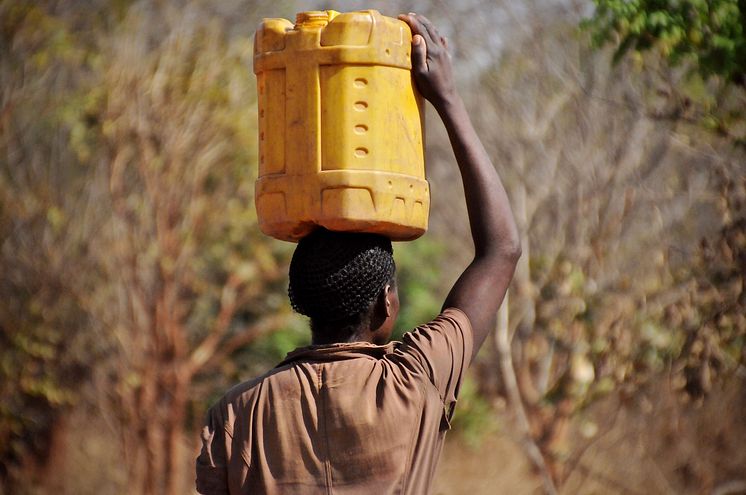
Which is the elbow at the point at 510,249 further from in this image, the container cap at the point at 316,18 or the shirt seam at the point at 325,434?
the container cap at the point at 316,18

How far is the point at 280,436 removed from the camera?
2.46 metres

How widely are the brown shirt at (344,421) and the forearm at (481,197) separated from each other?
0.63 ft

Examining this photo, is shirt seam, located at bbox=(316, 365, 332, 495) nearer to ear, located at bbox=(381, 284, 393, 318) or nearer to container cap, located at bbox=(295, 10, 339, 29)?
ear, located at bbox=(381, 284, 393, 318)

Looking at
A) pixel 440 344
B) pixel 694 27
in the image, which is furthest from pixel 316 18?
pixel 694 27

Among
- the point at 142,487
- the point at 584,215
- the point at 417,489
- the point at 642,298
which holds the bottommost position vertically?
the point at 142,487

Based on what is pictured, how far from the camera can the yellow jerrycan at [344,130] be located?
256 centimetres

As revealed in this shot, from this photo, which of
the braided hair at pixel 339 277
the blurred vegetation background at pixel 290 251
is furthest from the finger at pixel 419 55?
the blurred vegetation background at pixel 290 251

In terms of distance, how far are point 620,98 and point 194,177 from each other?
414cm

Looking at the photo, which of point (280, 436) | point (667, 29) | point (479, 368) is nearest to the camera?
point (280, 436)

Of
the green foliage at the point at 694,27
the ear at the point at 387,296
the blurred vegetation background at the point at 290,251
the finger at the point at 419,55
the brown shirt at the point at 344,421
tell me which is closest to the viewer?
the brown shirt at the point at 344,421

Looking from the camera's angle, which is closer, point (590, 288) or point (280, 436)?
point (280, 436)

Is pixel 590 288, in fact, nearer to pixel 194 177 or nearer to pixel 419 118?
pixel 194 177

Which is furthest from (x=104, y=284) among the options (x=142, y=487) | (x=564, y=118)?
(x=564, y=118)

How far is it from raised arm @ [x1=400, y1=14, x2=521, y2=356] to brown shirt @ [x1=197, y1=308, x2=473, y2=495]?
0.23 feet
